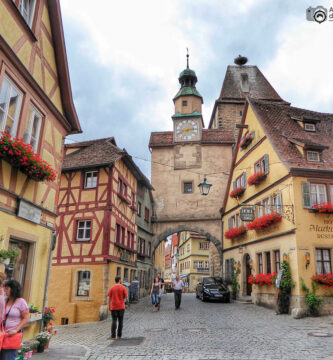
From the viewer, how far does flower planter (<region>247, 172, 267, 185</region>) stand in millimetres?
17823

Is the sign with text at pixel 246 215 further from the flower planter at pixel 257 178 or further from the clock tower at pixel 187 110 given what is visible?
the clock tower at pixel 187 110

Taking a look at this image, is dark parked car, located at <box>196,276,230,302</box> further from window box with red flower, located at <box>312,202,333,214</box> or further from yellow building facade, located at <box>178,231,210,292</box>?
yellow building facade, located at <box>178,231,210,292</box>

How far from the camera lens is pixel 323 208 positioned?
46.9ft

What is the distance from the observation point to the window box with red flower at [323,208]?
14.2m

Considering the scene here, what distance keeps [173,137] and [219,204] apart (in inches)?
270

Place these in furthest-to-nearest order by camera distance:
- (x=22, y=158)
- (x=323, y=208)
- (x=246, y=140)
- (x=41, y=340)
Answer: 1. (x=246, y=140)
2. (x=323, y=208)
3. (x=41, y=340)
4. (x=22, y=158)

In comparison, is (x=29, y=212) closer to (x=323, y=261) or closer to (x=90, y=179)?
(x=90, y=179)

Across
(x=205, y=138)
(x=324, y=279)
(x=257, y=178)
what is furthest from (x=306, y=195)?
(x=205, y=138)

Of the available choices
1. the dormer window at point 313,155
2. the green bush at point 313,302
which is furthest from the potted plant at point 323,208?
the green bush at point 313,302

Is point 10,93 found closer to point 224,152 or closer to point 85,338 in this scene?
point 85,338

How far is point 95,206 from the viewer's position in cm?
1780

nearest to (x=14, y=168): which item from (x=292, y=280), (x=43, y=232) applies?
(x=43, y=232)

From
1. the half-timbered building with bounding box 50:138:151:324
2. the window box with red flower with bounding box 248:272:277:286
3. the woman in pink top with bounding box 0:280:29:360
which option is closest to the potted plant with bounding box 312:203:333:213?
the window box with red flower with bounding box 248:272:277:286

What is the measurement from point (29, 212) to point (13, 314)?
3.97m
